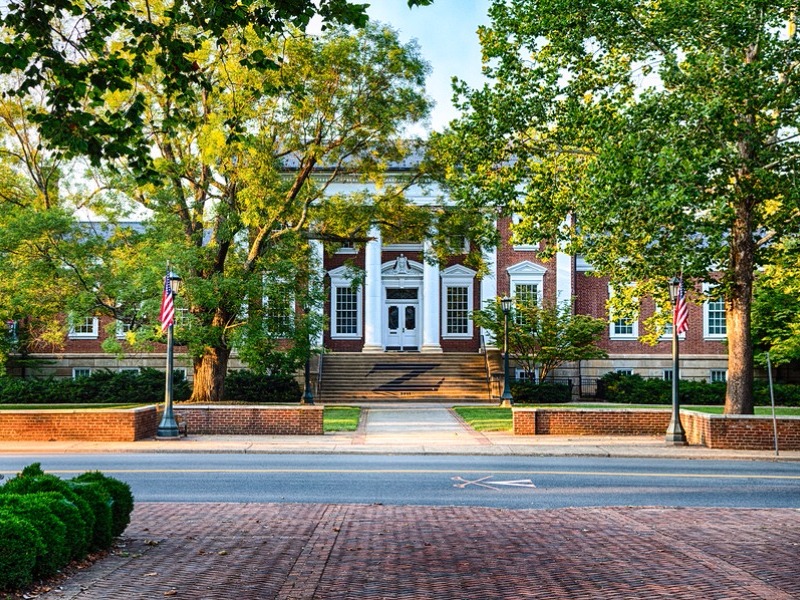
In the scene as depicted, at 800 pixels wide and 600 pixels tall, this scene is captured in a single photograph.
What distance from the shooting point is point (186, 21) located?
11469mm

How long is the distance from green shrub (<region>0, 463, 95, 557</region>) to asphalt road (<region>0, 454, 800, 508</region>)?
537 cm

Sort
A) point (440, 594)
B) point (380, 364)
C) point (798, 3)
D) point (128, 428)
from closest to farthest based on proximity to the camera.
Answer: point (440, 594) < point (798, 3) < point (128, 428) < point (380, 364)

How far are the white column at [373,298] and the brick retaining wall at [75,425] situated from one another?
74.7ft

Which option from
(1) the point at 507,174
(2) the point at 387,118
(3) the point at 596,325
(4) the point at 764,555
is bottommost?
(4) the point at 764,555

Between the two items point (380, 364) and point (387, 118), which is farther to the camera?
point (380, 364)

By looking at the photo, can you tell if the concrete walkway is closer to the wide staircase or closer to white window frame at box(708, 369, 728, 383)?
the wide staircase

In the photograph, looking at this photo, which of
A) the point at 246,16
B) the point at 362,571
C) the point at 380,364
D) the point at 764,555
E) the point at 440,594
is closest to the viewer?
the point at 440,594

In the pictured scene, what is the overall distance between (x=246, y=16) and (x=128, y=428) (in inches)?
594

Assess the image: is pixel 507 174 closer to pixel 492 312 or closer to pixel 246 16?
Result: pixel 246 16

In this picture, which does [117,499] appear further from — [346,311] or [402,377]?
[346,311]

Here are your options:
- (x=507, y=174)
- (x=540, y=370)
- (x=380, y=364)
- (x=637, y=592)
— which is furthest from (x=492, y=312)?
(x=637, y=592)

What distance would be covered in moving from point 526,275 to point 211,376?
1945cm

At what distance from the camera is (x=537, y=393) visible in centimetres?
3925

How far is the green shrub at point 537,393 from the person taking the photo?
39188mm
